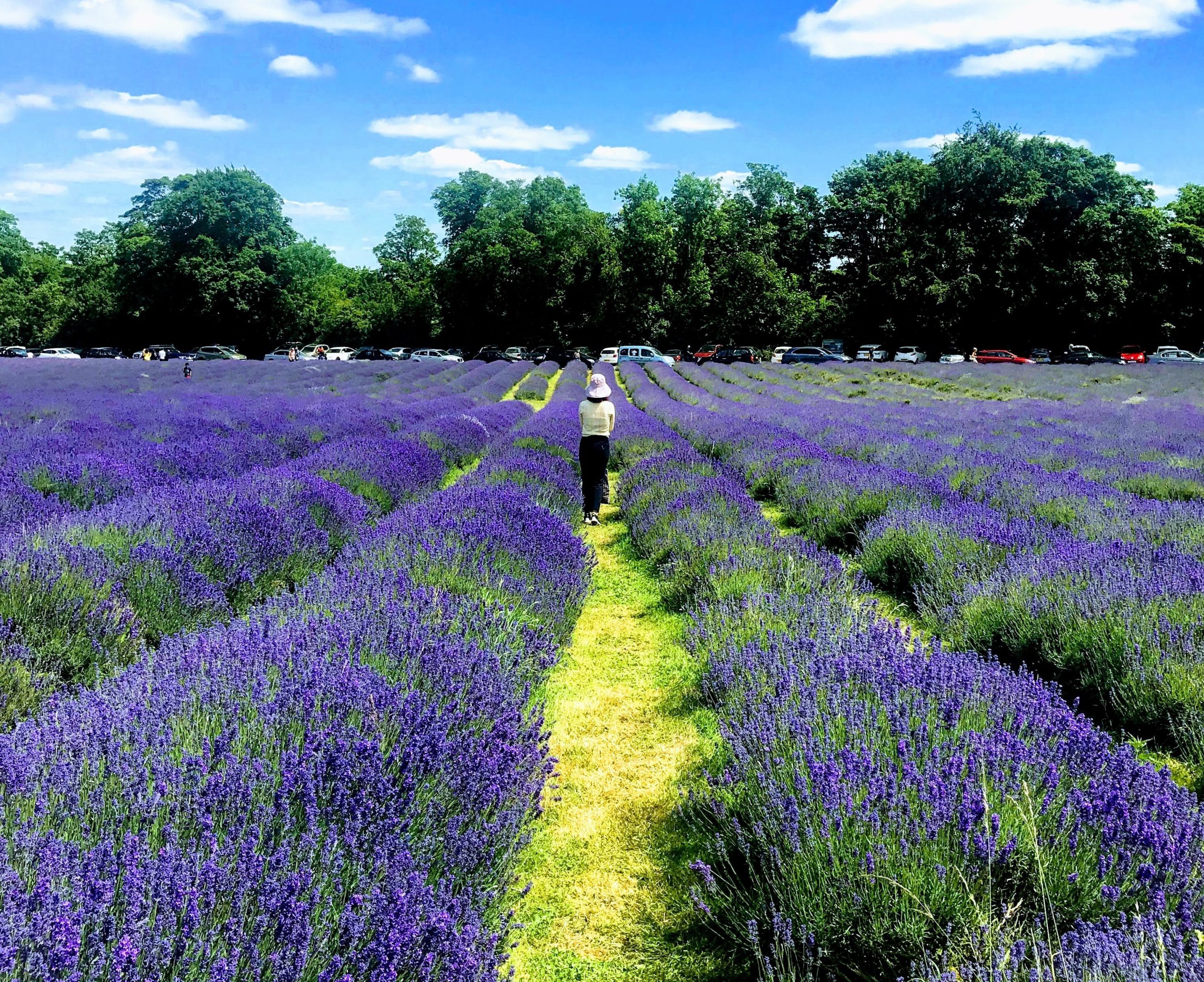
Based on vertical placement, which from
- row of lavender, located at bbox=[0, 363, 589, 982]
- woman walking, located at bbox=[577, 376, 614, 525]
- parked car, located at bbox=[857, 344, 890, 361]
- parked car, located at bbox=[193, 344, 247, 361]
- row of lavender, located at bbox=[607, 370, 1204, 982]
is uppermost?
parked car, located at bbox=[193, 344, 247, 361]

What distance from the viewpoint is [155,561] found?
13.5 feet

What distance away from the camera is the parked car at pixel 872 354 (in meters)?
41.7

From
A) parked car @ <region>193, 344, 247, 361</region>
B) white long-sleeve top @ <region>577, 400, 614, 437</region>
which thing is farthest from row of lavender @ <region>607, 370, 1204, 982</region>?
parked car @ <region>193, 344, 247, 361</region>

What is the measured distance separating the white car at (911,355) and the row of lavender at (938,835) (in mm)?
37308

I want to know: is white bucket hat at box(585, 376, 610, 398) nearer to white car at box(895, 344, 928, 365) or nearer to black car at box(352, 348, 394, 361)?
white car at box(895, 344, 928, 365)

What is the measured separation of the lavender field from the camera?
168cm

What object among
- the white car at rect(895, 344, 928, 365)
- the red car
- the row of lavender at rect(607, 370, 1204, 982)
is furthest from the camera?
the white car at rect(895, 344, 928, 365)

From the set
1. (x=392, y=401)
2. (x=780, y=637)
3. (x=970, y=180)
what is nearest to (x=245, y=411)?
(x=392, y=401)

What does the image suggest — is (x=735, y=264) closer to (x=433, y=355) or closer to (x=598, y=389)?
(x=433, y=355)

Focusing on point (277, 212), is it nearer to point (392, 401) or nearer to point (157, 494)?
point (392, 401)

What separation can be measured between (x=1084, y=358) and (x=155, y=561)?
43173 millimetres

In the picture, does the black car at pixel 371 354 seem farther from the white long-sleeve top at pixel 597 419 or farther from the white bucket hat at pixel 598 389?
the white long-sleeve top at pixel 597 419

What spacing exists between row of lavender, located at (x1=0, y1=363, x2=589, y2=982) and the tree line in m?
42.8

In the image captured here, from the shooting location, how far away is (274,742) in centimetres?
210
